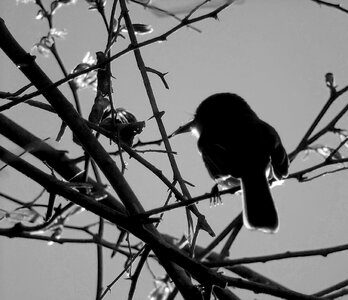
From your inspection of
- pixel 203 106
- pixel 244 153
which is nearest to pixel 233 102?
pixel 203 106

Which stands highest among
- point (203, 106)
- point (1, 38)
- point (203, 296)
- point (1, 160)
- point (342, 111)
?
point (203, 106)

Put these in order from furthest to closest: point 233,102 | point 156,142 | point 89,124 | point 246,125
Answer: point 233,102, point 246,125, point 156,142, point 89,124

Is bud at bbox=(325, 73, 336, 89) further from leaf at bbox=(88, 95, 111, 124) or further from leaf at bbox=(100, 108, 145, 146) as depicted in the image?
leaf at bbox=(88, 95, 111, 124)

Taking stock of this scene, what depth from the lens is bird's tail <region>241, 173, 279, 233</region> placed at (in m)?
2.56

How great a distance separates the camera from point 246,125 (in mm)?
3232

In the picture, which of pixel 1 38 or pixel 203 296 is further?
pixel 1 38

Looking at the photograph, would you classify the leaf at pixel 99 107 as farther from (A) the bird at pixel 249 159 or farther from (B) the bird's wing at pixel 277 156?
(B) the bird's wing at pixel 277 156

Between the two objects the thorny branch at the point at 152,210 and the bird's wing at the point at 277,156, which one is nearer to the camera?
the thorny branch at the point at 152,210

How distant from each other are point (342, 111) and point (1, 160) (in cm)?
160

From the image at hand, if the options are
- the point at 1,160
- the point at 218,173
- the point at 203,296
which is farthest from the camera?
the point at 218,173

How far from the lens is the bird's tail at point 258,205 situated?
2561mm

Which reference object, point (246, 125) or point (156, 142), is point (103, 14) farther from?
point (246, 125)

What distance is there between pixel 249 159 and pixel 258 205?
341 millimetres

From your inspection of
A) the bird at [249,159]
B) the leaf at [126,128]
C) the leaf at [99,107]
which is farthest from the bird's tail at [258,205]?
the leaf at [99,107]
